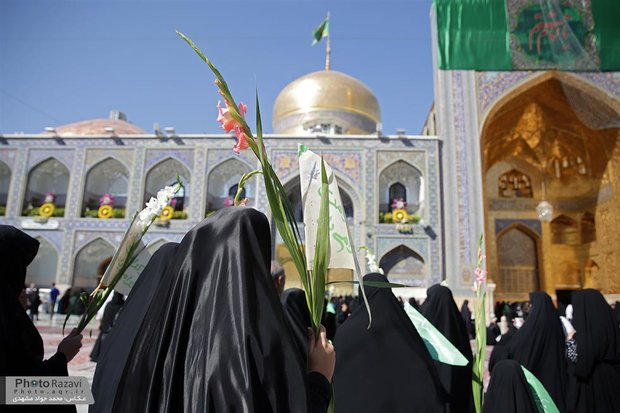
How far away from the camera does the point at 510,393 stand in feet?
5.84

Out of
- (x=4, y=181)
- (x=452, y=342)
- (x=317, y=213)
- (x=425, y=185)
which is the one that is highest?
(x=4, y=181)

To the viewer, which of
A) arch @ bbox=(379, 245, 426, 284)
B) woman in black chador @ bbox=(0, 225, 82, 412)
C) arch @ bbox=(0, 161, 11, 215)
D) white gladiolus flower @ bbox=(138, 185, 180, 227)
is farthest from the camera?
arch @ bbox=(0, 161, 11, 215)

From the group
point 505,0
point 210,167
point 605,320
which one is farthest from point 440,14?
point 605,320

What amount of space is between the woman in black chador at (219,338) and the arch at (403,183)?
1299 centimetres

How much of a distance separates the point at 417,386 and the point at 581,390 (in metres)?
1.42

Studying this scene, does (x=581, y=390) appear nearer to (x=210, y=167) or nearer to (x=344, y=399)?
(x=344, y=399)

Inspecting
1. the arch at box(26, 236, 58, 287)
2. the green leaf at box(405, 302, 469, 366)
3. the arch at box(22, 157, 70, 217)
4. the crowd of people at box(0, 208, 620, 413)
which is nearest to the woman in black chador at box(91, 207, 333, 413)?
the crowd of people at box(0, 208, 620, 413)

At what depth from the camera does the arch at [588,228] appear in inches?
613

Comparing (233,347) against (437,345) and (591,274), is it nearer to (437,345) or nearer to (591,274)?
(437,345)

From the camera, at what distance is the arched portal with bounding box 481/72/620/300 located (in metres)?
14.3

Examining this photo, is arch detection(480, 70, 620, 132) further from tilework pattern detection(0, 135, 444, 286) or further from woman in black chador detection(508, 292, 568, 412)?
woman in black chador detection(508, 292, 568, 412)

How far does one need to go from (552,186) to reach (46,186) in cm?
1766

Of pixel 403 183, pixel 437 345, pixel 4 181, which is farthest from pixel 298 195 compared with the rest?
pixel 437 345

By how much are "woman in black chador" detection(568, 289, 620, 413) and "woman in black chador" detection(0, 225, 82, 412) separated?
98.7 inches
